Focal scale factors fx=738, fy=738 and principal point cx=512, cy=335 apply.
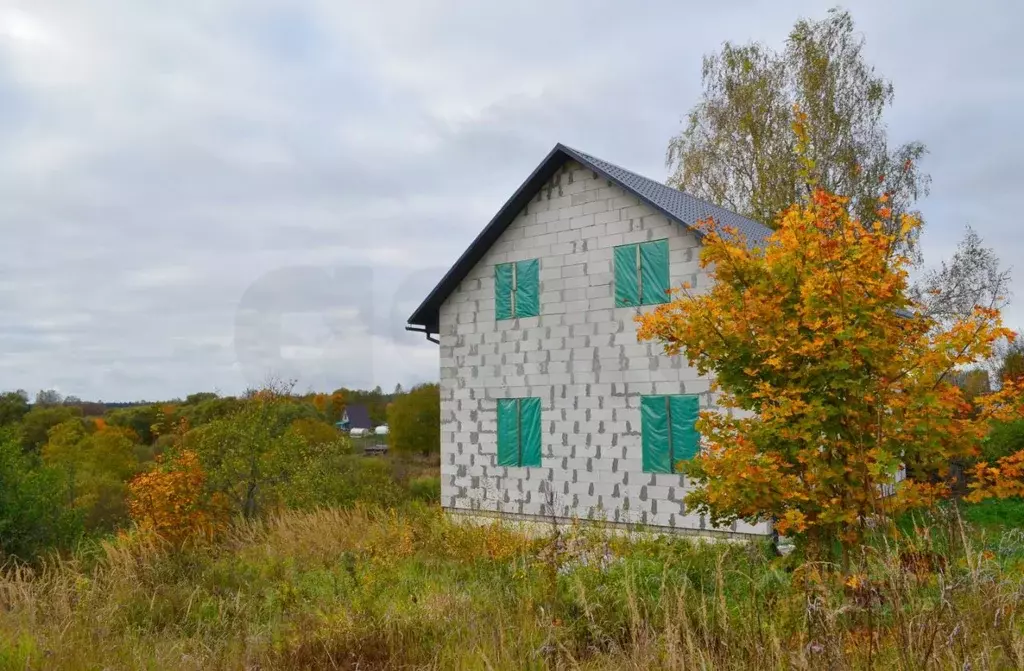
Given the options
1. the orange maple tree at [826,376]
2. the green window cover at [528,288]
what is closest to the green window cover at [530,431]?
the green window cover at [528,288]

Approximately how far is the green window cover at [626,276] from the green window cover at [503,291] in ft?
7.90

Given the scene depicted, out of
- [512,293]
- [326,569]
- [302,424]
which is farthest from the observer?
[302,424]

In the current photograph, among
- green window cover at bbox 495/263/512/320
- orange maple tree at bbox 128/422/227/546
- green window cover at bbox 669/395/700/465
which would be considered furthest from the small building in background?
green window cover at bbox 669/395/700/465

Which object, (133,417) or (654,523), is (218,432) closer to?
(654,523)

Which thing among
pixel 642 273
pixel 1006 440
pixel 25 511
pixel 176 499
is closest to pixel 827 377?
pixel 642 273

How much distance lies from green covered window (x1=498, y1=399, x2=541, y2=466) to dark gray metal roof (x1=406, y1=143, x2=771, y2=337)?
2.79 m

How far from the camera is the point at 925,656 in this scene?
2.82 meters

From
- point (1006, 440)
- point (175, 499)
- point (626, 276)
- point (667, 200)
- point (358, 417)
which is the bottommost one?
point (175, 499)

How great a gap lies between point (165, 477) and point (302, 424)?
657 inches

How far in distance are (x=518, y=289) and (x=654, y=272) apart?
9.71 ft

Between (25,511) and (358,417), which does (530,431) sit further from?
(358,417)

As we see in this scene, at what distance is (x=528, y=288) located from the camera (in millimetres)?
14484

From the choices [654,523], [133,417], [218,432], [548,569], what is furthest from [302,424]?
[548,569]

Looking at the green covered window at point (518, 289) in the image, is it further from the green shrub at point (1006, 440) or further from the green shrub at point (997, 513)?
the green shrub at point (1006, 440)
